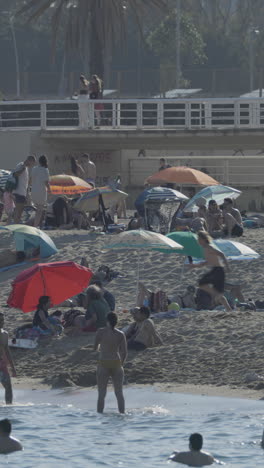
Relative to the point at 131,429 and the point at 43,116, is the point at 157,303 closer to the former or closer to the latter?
the point at 131,429

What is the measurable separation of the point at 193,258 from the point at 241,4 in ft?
211

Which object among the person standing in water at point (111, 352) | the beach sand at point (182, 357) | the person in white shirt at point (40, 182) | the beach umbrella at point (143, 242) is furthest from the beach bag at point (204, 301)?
the person in white shirt at point (40, 182)

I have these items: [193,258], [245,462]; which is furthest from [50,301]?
[245,462]

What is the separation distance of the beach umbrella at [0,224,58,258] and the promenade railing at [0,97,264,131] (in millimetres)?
8315

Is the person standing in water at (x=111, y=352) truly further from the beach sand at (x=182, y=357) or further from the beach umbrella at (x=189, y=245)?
the beach umbrella at (x=189, y=245)

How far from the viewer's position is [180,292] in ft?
63.8

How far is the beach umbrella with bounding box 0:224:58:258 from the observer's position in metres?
19.5

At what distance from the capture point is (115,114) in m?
30.5

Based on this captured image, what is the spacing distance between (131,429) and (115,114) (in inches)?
699

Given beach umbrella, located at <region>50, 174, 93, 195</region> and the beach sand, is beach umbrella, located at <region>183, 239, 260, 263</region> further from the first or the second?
beach umbrella, located at <region>50, 174, 93, 195</region>

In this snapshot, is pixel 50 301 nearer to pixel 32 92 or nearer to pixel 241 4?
pixel 32 92

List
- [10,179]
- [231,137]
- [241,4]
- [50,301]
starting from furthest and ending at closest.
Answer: [241,4]
[231,137]
[10,179]
[50,301]

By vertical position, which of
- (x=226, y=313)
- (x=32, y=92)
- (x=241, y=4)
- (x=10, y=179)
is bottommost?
(x=226, y=313)

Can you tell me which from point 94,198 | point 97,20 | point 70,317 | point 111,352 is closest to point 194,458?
point 111,352
